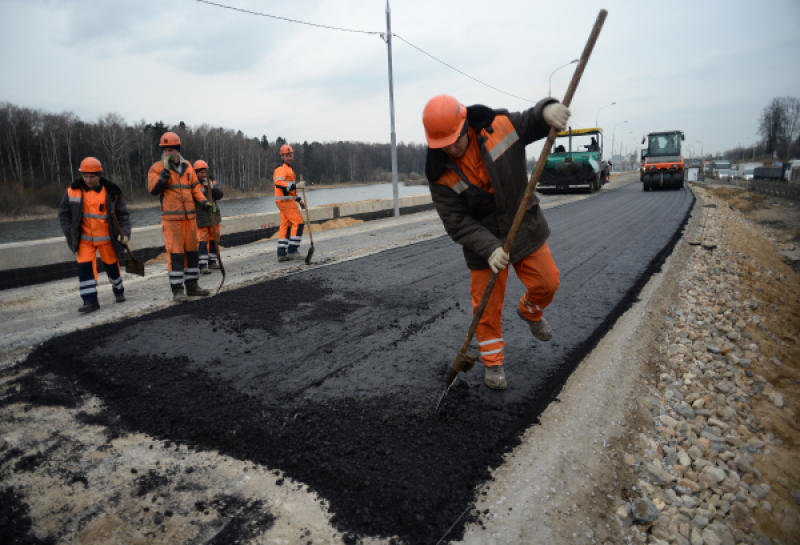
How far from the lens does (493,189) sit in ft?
9.12

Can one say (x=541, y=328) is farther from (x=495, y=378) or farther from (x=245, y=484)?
(x=245, y=484)

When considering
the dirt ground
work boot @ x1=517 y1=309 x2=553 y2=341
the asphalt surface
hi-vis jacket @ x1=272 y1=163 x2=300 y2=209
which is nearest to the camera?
the dirt ground

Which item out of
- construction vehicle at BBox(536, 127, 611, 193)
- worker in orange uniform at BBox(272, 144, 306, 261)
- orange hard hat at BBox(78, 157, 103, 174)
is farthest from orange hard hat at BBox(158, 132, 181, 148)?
construction vehicle at BBox(536, 127, 611, 193)

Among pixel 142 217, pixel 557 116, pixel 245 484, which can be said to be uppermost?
pixel 557 116

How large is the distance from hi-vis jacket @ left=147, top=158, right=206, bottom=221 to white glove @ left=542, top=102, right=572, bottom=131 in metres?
4.47

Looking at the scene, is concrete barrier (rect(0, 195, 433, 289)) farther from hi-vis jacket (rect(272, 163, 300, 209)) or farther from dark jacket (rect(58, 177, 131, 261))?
hi-vis jacket (rect(272, 163, 300, 209))

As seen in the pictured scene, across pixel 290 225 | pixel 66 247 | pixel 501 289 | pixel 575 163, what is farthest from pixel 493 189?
pixel 575 163

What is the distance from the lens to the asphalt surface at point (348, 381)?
2.24 meters

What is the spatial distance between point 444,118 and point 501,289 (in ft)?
3.74

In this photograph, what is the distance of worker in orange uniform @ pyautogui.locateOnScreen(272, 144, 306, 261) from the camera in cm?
794

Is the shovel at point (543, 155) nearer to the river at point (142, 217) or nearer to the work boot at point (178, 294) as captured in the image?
the work boot at point (178, 294)

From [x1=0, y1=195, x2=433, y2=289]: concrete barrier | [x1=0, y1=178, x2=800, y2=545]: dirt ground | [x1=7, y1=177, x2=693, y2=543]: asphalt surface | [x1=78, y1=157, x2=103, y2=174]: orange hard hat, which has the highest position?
[x1=78, y1=157, x2=103, y2=174]: orange hard hat

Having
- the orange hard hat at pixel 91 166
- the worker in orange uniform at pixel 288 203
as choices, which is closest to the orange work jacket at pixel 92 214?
the orange hard hat at pixel 91 166

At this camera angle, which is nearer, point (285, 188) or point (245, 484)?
point (245, 484)
